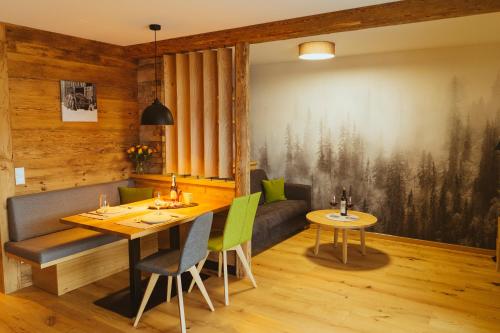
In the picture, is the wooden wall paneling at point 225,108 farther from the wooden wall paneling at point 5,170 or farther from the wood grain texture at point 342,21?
the wooden wall paneling at point 5,170

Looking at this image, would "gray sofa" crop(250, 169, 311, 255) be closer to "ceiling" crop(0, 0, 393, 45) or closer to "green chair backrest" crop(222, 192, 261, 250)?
"green chair backrest" crop(222, 192, 261, 250)

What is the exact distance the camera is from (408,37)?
4.05 m

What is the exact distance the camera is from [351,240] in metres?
4.94

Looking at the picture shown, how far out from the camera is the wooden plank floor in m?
2.83

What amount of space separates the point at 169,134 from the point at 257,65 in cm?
231

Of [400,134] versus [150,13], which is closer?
[150,13]

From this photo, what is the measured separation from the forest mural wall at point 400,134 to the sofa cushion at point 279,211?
0.42 metres

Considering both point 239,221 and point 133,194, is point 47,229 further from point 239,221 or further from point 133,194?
point 239,221

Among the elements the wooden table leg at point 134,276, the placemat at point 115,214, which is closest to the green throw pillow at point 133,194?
the placemat at point 115,214

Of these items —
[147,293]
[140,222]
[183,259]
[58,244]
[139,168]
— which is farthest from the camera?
[139,168]

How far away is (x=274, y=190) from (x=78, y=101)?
9.20 feet

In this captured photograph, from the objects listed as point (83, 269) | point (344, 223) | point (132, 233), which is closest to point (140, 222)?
point (132, 233)

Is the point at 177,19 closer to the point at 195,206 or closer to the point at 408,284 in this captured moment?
the point at 195,206

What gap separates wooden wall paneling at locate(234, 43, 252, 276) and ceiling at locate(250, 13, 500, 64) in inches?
33.7
